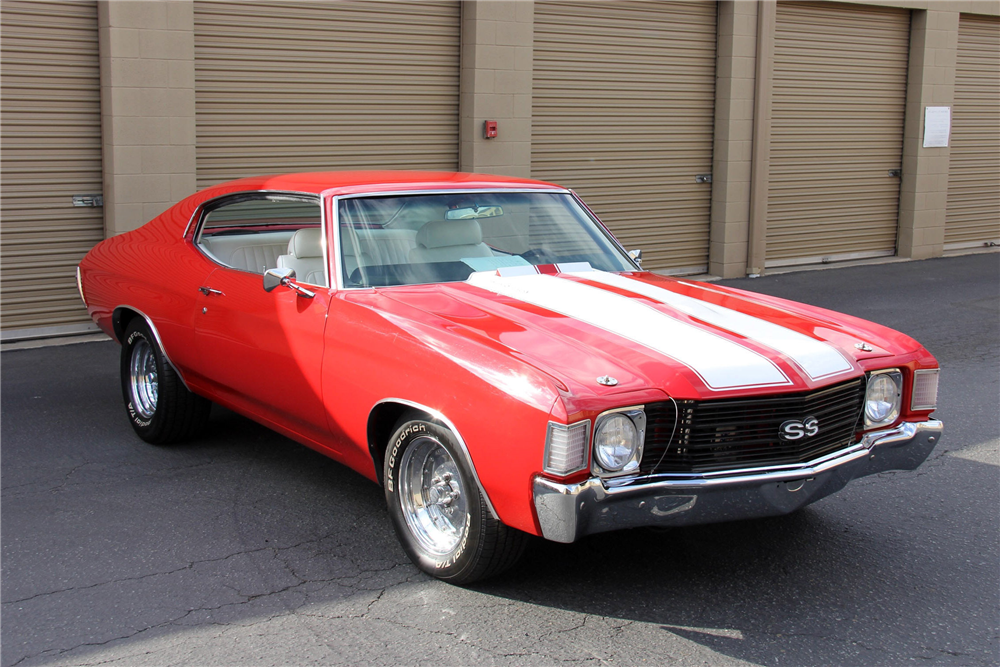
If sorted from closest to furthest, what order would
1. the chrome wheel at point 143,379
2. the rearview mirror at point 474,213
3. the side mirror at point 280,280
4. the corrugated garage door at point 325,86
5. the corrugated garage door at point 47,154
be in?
the side mirror at point 280,280
the rearview mirror at point 474,213
the chrome wheel at point 143,379
the corrugated garage door at point 47,154
the corrugated garage door at point 325,86

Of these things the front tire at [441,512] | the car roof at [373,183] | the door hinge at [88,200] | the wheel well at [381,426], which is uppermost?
the car roof at [373,183]

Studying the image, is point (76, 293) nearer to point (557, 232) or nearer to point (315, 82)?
point (315, 82)

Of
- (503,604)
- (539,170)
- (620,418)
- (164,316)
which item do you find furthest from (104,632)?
(539,170)

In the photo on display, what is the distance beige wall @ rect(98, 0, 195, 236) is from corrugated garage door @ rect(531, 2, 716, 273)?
144 inches

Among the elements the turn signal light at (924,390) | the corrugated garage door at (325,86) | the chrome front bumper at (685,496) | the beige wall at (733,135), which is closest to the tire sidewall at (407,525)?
the chrome front bumper at (685,496)

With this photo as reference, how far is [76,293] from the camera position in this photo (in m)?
8.50

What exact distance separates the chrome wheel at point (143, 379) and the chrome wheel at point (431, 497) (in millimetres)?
2291

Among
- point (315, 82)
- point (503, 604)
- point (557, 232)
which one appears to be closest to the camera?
point (503, 604)

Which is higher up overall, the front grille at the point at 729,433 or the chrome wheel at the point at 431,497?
the front grille at the point at 729,433

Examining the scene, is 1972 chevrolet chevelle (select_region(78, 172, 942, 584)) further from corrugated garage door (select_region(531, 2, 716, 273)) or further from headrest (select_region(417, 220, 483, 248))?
corrugated garage door (select_region(531, 2, 716, 273))

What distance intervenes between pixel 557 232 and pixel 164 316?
207 centimetres

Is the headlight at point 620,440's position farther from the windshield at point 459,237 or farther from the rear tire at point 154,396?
the rear tire at point 154,396

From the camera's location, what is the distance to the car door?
14.0 feet

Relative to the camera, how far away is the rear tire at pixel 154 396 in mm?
5309
